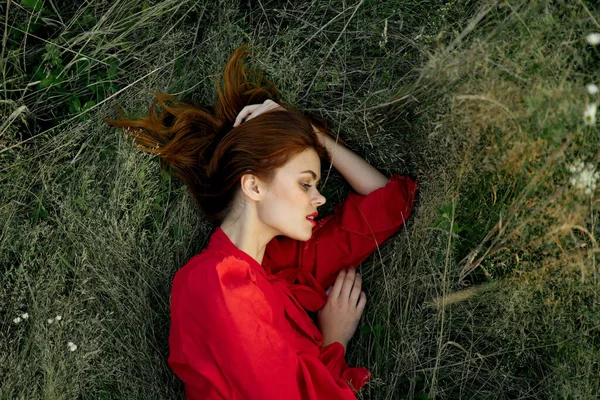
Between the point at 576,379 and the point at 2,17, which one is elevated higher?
the point at 2,17

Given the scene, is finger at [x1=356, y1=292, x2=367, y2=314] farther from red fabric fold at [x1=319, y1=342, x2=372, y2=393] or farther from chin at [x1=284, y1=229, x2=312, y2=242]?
chin at [x1=284, y1=229, x2=312, y2=242]

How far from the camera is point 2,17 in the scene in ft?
12.1

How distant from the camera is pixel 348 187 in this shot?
378cm

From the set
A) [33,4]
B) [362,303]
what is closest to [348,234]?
[362,303]

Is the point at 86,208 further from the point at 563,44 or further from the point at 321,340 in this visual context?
the point at 563,44

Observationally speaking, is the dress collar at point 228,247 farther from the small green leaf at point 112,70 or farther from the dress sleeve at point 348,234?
the small green leaf at point 112,70

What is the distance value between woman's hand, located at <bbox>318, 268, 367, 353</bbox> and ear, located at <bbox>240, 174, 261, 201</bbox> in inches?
28.8

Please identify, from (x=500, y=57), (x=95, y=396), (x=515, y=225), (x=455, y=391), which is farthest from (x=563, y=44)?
(x=95, y=396)

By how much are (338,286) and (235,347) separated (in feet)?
2.82

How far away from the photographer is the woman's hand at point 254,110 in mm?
3406

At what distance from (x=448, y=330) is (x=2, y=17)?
3069 mm

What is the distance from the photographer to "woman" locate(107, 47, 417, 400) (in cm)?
295

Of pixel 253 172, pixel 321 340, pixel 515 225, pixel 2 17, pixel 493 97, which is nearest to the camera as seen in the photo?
pixel 493 97

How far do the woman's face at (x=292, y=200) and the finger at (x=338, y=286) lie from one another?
17.0 inches
